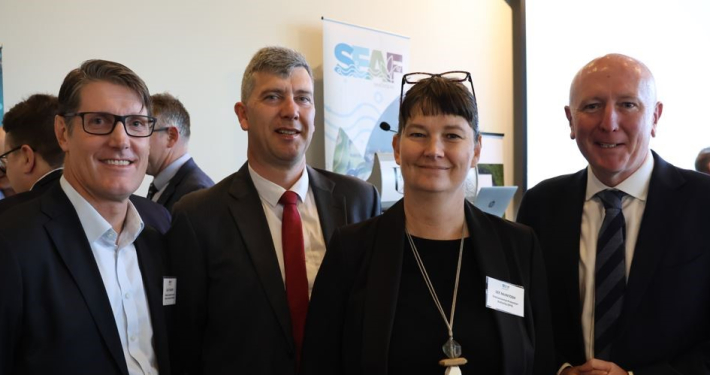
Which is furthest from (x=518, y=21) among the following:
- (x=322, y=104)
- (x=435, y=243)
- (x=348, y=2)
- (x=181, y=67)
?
(x=435, y=243)

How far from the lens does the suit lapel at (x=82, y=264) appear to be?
5.19ft

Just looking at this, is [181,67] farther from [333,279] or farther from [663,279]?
[663,279]

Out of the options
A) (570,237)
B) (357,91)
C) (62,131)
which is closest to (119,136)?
(62,131)

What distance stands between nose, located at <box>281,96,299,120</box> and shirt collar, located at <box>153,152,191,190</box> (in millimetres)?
1612

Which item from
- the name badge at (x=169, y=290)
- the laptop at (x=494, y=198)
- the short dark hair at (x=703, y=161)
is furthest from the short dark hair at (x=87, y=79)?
the short dark hair at (x=703, y=161)

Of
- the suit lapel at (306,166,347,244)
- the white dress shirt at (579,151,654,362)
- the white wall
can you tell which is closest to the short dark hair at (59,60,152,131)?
the suit lapel at (306,166,347,244)

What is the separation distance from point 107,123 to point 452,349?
3.99 ft

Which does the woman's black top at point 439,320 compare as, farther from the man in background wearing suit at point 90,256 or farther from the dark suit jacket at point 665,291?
the man in background wearing suit at point 90,256

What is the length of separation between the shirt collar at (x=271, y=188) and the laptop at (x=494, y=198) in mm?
2460

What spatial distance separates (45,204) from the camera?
165 centimetres

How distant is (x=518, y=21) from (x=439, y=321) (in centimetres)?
599

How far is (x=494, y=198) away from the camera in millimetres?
4484

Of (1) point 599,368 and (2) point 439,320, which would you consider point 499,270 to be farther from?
(1) point 599,368

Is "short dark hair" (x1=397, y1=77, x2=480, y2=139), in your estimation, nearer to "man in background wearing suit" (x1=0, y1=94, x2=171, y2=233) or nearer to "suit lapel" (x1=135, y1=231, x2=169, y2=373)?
"suit lapel" (x1=135, y1=231, x2=169, y2=373)
